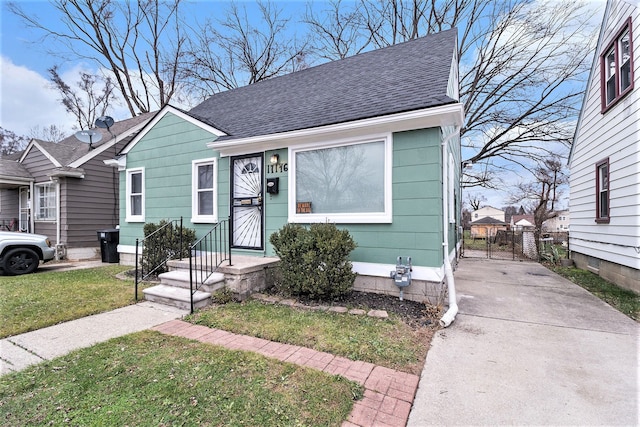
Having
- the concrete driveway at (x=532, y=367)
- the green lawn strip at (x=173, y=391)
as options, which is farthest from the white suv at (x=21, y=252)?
the concrete driveway at (x=532, y=367)

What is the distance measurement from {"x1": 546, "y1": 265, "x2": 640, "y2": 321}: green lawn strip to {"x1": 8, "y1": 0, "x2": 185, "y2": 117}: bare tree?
803 inches

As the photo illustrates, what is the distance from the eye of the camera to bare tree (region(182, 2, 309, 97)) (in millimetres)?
15695

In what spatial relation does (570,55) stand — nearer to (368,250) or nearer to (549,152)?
(549,152)

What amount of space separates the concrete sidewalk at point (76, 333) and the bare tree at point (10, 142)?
86.6ft

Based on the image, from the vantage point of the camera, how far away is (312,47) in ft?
52.9

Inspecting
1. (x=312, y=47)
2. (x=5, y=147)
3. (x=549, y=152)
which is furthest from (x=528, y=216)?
(x=5, y=147)

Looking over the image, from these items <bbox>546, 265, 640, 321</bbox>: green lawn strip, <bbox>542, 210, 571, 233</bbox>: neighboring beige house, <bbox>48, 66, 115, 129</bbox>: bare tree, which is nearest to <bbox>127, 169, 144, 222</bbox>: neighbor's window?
<bbox>546, 265, 640, 321</bbox>: green lawn strip

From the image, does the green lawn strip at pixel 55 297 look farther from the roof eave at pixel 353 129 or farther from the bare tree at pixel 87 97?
the bare tree at pixel 87 97

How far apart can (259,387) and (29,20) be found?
19162 mm

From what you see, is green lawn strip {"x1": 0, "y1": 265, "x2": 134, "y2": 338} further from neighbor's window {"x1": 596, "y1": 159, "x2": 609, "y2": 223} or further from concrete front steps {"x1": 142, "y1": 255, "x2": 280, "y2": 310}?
neighbor's window {"x1": 596, "y1": 159, "x2": 609, "y2": 223}

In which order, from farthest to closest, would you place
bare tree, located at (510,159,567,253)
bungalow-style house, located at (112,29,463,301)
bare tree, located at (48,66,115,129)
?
bare tree, located at (48,66,115,129) → bare tree, located at (510,159,567,253) → bungalow-style house, located at (112,29,463,301)

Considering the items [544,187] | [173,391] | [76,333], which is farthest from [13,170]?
[544,187]

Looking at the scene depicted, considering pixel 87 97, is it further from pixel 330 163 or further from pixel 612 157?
pixel 612 157

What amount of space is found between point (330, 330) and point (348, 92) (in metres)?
4.81
